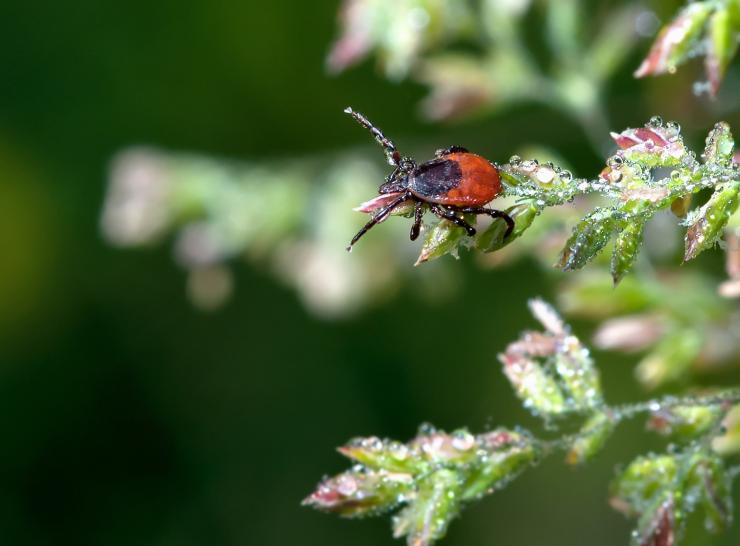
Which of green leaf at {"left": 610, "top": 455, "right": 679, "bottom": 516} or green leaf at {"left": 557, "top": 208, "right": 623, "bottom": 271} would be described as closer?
green leaf at {"left": 557, "top": 208, "right": 623, "bottom": 271}

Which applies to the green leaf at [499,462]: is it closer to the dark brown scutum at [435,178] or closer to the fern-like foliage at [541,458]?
the fern-like foliage at [541,458]

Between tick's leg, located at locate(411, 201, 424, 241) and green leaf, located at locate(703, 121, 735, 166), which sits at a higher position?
tick's leg, located at locate(411, 201, 424, 241)

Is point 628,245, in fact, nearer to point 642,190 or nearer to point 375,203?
point 642,190

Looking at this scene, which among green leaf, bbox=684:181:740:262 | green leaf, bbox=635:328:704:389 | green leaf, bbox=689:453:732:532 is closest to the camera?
green leaf, bbox=684:181:740:262

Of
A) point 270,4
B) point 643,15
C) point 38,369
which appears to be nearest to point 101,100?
point 270,4

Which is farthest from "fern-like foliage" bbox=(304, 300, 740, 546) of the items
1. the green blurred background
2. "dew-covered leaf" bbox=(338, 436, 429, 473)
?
the green blurred background

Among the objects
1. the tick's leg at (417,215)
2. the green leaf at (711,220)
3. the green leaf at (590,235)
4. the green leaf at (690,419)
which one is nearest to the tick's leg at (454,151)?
the tick's leg at (417,215)

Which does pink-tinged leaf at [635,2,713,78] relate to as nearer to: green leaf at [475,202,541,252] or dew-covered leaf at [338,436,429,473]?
green leaf at [475,202,541,252]
